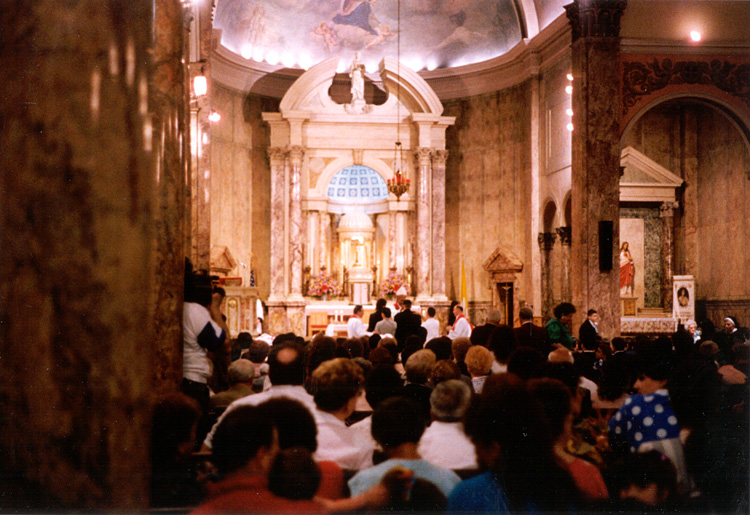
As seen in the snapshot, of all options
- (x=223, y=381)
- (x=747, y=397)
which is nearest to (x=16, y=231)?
(x=223, y=381)

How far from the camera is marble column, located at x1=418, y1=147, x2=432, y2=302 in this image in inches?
746

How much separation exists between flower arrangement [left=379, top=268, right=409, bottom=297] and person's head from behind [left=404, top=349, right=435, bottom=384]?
46.2 ft

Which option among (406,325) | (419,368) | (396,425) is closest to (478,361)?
(419,368)

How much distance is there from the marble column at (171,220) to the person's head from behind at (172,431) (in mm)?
395

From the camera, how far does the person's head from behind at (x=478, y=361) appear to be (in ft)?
16.1

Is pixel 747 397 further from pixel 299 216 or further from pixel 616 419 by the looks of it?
pixel 299 216

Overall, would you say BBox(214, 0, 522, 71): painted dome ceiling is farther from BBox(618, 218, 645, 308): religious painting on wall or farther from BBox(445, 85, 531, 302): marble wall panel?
BBox(618, 218, 645, 308): religious painting on wall

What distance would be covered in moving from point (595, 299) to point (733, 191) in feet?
23.7

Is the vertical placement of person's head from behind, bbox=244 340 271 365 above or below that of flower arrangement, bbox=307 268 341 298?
below

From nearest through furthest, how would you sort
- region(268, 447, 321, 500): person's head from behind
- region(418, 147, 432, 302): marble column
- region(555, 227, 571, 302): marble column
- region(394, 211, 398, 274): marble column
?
region(268, 447, 321, 500): person's head from behind → region(555, 227, 571, 302): marble column → region(418, 147, 432, 302): marble column → region(394, 211, 398, 274): marble column

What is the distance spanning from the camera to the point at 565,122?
16125mm

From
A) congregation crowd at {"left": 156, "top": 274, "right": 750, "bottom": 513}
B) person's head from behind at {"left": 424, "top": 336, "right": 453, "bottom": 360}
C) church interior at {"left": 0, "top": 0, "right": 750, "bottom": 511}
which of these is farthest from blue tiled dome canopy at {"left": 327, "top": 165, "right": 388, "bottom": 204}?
congregation crowd at {"left": 156, "top": 274, "right": 750, "bottom": 513}

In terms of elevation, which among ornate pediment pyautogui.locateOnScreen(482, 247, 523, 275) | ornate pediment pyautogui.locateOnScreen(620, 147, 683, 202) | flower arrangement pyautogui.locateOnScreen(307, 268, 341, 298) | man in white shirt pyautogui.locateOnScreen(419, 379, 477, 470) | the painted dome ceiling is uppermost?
the painted dome ceiling

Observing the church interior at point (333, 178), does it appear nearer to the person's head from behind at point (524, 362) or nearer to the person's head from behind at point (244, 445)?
the person's head from behind at point (244, 445)
